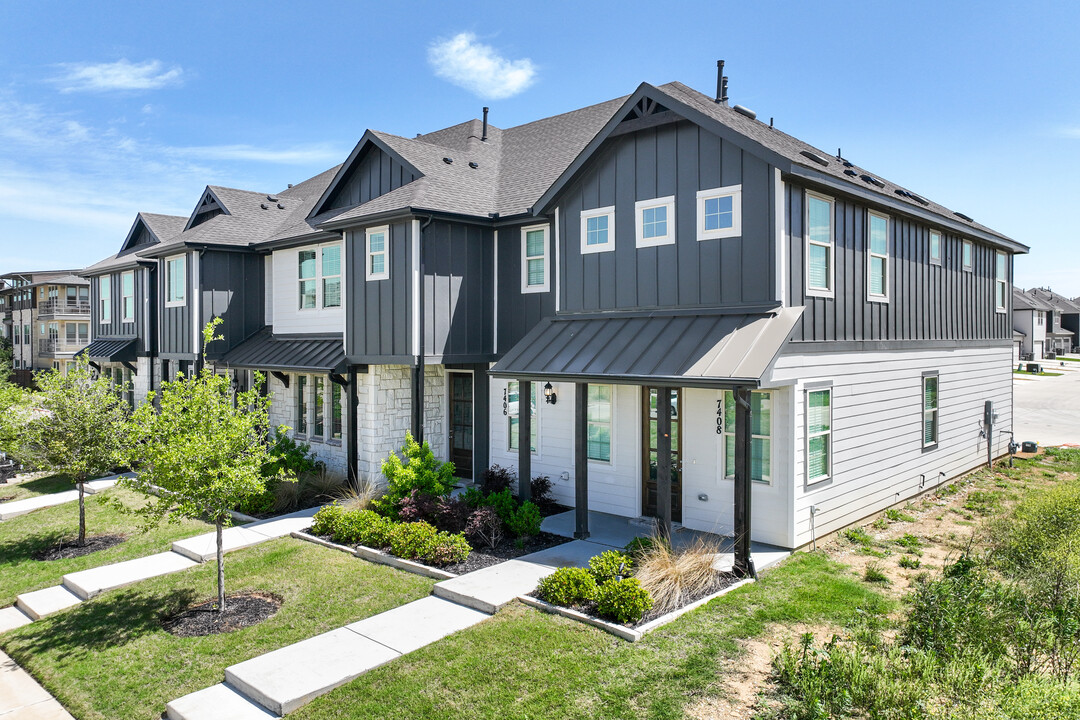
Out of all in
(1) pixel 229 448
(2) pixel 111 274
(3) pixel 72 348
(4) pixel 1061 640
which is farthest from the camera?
(3) pixel 72 348

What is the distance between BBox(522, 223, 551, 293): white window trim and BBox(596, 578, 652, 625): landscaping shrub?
6.79 meters

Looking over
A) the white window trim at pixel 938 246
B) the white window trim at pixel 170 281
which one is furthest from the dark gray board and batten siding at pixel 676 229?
the white window trim at pixel 170 281

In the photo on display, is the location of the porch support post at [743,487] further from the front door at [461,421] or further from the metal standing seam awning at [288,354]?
the metal standing seam awning at [288,354]

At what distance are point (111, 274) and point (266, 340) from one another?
360 inches

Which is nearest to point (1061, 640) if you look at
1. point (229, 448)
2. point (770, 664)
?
point (770, 664)

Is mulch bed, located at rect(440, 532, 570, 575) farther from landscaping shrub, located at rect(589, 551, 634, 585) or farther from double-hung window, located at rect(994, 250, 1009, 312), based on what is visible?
double-hung window, located at rect(994, 250, 1009, 312)

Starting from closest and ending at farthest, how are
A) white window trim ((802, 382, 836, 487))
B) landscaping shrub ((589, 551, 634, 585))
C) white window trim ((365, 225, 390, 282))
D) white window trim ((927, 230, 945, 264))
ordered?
landscaping shrub ((589, 551, 634, 585)), white window trim ((802, 382, 836, 487)), white window trim ((365, 225, 390, 282)), white window trim ((927, 230, 945, 264))

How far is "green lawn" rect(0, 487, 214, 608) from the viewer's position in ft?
31.3

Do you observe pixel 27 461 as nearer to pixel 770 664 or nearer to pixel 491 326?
pixel 491 326

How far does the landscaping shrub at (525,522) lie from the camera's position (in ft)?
33.4

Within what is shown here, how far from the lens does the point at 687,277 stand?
10047 millimetres

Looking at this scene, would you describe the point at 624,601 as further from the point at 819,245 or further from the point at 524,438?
the point at 819,245

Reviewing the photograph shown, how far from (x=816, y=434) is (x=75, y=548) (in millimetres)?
12261

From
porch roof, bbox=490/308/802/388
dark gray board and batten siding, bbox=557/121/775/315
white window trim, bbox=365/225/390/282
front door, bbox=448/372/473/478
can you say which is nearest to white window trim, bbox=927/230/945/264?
porch roof, bbox=490/308/802/388
